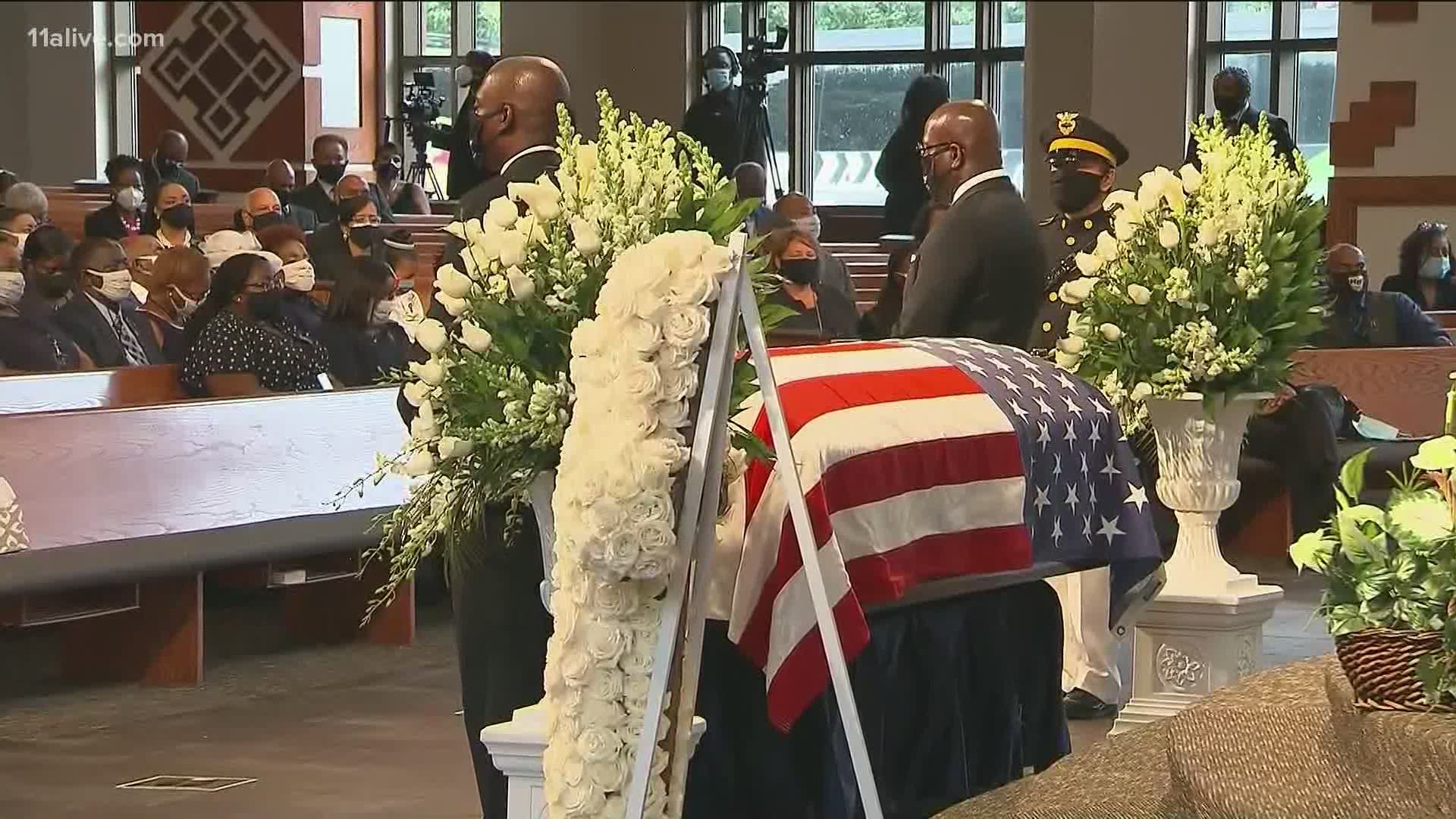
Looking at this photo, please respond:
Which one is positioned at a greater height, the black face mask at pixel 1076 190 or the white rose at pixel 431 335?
the black face mask at pixel 1076 190

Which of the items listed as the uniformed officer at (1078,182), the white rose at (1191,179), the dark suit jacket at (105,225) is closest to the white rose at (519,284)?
the white rose at (1191,179)

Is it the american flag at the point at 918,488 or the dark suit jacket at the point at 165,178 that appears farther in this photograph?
the dark suit jacket at the point at 165,178

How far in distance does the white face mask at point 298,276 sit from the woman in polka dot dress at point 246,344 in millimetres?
616

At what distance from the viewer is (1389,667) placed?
10.8 feet

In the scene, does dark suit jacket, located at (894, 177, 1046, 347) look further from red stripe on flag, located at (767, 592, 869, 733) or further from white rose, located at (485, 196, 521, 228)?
white rose, located at (485, 196, 521, 228)

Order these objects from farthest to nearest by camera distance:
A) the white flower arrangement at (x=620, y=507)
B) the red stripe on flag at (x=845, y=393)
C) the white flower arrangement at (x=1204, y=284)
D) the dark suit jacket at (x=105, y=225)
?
1. the dark suit jacket at (x=105, y=225)
2. the white flower arrangement at (x=1204, y=284)
3. the red stripe on flag at (x=845, y=393)
4. the white flower arrangement at (x=620, y=507)

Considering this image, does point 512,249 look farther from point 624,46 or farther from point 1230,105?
point 624,46

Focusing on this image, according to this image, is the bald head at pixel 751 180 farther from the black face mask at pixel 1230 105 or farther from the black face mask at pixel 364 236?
the black face mask at pixel 364 236

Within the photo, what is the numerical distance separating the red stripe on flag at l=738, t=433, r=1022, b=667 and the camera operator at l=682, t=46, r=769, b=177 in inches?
550

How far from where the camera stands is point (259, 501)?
775cm

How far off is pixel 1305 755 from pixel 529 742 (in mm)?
1198

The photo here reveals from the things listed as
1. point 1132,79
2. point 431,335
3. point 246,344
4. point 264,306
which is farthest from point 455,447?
point 1132,79

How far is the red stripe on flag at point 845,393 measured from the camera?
175 inches

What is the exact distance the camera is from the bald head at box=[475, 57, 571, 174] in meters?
4.89
